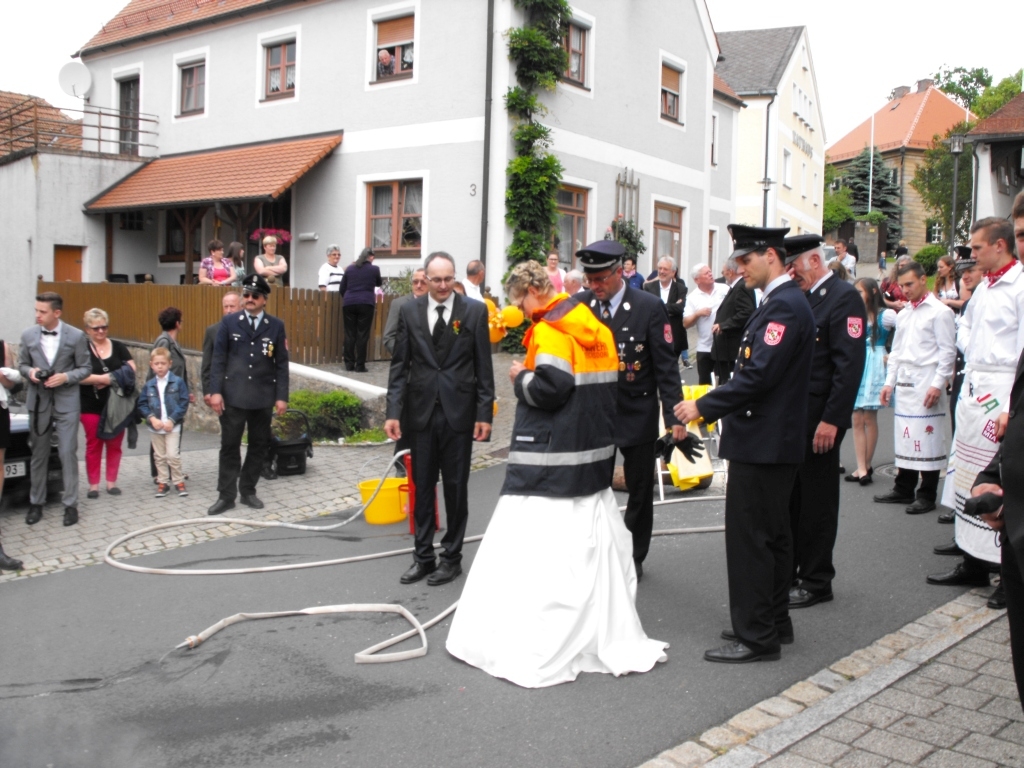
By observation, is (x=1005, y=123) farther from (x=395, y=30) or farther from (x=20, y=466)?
(x=20, y=466)

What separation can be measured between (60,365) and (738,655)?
6.30 metres

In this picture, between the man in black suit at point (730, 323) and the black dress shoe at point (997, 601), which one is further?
the man in black suit at point (730, 323)

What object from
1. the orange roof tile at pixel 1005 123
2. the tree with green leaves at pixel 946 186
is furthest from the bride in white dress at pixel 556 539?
the tree with green leaves at pixel 946 186

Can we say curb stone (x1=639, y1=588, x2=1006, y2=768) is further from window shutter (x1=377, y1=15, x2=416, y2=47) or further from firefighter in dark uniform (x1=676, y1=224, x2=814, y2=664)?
window shutter (x1=377, y1=15, x2=416, y2=47)

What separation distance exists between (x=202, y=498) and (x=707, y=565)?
5014 millimetres

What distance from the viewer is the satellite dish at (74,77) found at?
86.9 ft

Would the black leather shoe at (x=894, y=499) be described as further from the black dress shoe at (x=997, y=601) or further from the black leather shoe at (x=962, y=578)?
the black dress shoe at (x=997, y=601)

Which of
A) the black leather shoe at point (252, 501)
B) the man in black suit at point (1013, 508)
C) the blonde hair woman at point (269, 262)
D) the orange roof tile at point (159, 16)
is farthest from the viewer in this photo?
the orange roof tile at point (159, 16)

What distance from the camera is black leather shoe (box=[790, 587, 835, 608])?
5.78m

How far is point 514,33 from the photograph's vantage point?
1831 cm

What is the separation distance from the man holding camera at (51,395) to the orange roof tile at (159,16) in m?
15.2

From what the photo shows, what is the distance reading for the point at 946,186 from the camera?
51.3 meters

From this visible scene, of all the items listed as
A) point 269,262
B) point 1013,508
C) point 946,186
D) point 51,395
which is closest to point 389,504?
point 51,395

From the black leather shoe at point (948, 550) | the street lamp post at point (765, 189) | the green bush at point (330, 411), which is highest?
the street lamp post at point (765, 189)
